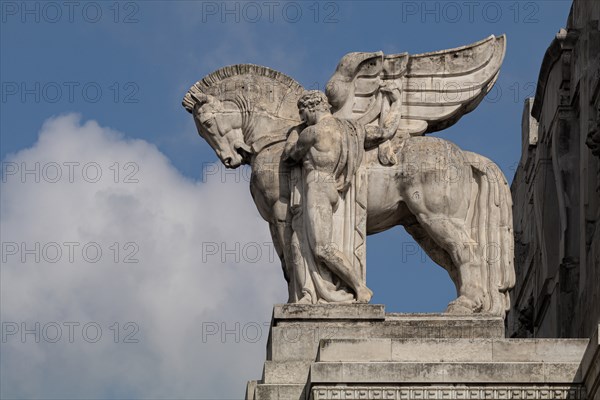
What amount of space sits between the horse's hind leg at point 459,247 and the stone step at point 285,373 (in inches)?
115

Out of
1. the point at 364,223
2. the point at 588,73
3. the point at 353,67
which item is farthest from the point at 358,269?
the point at 588,73

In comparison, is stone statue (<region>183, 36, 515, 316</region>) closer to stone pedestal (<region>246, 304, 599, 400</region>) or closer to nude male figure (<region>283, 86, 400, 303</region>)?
nude male figure (<region>283, 86, 400, 303</region>)

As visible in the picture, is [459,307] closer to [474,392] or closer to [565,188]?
[474,392]

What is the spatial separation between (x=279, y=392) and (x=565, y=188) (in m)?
9.13

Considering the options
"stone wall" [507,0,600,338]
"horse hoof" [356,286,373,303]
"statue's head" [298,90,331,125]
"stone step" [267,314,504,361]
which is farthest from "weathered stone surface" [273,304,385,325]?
"stone wall" [507,0,600,338]

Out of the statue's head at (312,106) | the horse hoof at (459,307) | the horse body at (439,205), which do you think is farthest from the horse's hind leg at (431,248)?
the statue's head at (312,106)

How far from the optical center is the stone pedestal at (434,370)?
1517 inches

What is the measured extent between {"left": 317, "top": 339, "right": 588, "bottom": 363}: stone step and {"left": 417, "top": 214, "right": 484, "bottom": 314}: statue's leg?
2549 millimetres

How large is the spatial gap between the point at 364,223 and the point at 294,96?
248 centimetres

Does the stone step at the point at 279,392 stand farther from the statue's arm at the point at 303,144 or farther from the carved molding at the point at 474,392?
the statue's arm at the point at 303,144

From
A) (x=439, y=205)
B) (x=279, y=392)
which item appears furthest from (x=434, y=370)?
(x=439, y=205)

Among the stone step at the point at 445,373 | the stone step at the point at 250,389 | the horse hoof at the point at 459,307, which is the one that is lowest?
the stone step at the point at 445,373

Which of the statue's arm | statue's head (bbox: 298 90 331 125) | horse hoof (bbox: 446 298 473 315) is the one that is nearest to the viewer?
horse hoof (bbox: 446 298 473 315)

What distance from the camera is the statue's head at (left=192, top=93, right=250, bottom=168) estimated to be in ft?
141
